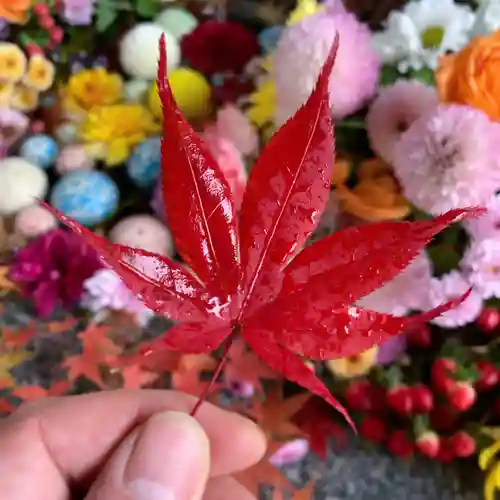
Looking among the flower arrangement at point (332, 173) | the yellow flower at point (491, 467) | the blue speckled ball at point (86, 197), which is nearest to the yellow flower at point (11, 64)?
the flower arrangement at point (332, 173)

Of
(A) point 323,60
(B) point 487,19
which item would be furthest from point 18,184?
(B) point 487,19

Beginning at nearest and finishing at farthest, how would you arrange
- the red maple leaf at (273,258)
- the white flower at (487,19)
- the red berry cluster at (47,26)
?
1. the red maple leaf at (273,258)
2. the white flower at (487,19)
3. the red berry cluster at (47,26)

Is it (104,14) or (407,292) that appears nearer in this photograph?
(407,292)

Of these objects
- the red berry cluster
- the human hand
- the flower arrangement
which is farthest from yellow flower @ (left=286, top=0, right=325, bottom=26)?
the human hand

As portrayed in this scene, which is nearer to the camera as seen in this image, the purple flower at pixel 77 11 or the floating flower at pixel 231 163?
the floating flower at pixel 231 163

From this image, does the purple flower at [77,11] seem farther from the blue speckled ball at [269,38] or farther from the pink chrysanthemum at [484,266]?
the pink chrysanthemum at [484,266]

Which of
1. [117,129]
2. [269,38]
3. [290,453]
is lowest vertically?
[290,453]

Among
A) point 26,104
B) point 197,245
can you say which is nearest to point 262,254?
point 197,245

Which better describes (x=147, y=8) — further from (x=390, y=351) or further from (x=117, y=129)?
(x=390, y=351)

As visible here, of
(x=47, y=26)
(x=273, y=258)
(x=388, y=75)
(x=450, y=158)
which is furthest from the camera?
(x=47, y=26)
